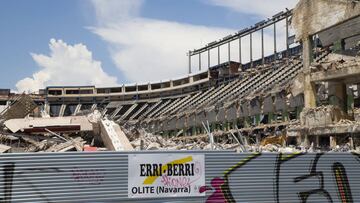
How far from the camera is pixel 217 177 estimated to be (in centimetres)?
900

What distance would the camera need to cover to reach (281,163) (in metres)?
9.42

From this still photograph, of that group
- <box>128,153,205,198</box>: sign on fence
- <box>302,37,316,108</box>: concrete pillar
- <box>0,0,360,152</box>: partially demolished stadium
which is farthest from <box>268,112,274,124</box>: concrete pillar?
<box>128,153,205,198</box>: sign on fence

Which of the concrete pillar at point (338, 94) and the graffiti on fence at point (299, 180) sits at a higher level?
the concrete pillar at point (338, 94)

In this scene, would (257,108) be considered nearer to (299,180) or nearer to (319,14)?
(319,14)

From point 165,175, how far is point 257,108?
31739 millimetres

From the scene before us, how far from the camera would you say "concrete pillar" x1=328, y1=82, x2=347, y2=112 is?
27.6 m

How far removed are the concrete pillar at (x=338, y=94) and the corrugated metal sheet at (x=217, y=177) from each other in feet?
61.0

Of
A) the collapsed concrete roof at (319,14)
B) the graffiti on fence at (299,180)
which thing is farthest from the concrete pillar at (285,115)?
the graffiti on fence at (299,180)

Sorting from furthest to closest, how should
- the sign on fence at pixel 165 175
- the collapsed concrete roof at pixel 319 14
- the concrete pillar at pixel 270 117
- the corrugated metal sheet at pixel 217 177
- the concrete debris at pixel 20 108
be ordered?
the concrete pillar at pixel 270 117, the collapsed concrete roof at pixel 319 14, the concrete debris at pixel 20 108, the sign on fence at pixel 165 175, the corrugated metal sheet at pixel 217 177

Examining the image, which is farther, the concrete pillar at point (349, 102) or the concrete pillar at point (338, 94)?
the concrete pillar at point (349, 102)

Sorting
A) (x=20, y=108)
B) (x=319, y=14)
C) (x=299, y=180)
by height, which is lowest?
(x=299, y=180)

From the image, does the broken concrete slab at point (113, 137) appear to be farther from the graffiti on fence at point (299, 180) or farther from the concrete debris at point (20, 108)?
the graffiti on fence at point (299, 180)

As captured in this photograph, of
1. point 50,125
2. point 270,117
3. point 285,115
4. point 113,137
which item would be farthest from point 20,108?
point 270,117

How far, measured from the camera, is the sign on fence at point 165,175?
28.1ft
